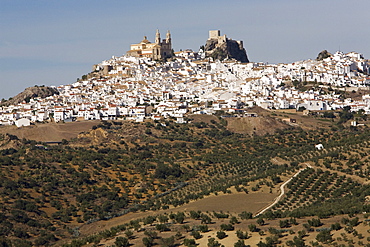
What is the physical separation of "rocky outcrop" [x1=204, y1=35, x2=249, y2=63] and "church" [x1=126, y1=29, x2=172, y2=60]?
23.6 feet

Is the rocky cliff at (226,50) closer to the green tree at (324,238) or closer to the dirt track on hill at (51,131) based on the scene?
the dirt track on hill at (51,131)

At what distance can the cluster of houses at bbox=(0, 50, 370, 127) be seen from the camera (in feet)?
276

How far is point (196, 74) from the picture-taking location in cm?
10525

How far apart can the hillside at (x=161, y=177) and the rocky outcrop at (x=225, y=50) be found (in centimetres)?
3926

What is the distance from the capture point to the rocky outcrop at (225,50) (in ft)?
373

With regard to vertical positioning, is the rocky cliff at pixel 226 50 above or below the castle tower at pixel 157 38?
below

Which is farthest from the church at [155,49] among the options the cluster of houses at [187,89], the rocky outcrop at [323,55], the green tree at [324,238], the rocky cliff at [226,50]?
the green tree at [324,238]

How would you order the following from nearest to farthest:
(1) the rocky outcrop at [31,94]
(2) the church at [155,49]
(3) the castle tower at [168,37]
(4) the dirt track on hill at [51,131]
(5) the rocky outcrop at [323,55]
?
(4) the dirt track on hill at [51,131]
(1) the rocky outcrop at [31,94]
(2) the church at [155,49]
(5) the rocky outcrop at [323,55]
(3) the castle tower at [168,37]

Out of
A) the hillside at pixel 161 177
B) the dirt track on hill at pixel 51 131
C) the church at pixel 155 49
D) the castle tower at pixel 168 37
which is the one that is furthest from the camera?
the castle tower at pixel 168 37

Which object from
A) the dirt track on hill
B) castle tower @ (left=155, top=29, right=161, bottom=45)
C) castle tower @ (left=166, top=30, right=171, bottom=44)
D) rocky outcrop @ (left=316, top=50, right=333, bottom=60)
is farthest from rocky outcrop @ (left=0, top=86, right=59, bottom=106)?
rocky outcrop @ (left=316, top=50, right=333, bottom=60)

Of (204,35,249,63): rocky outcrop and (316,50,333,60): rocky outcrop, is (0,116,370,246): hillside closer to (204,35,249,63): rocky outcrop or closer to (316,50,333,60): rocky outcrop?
(204,35,249,63): rocky outcrop

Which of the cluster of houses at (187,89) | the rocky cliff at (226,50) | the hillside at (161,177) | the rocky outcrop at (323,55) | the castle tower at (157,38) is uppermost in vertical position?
the castle tower at (157,38)

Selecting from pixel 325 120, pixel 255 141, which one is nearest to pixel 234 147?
pixel 255 141

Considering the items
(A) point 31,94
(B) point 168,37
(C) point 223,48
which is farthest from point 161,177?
(C) point 223,48
